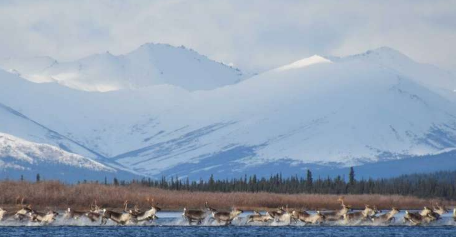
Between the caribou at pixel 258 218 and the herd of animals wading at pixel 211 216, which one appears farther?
the caribou at pixel 258 218

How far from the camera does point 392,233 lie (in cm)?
9569

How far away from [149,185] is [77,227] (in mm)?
76571

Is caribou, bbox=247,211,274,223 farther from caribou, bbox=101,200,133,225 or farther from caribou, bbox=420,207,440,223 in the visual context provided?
caribou, bbox=420,207,440,223

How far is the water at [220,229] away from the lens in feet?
307

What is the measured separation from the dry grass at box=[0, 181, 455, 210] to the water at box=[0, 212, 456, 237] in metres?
22.0

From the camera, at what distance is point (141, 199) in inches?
5369

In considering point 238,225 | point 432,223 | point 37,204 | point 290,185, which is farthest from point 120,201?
point 290,185

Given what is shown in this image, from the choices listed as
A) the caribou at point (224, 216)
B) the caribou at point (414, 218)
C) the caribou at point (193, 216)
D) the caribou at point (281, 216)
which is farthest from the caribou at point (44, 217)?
the caribou at point (414, 218)

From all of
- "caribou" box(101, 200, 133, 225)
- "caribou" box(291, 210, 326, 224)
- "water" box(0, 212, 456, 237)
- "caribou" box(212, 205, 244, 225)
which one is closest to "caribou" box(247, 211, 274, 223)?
"water" box(0, 212, 456, 237)

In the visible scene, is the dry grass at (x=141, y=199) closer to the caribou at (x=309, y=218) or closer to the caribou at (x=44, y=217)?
the caribou at (x=44, y=217)

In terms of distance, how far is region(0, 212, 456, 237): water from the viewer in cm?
9356

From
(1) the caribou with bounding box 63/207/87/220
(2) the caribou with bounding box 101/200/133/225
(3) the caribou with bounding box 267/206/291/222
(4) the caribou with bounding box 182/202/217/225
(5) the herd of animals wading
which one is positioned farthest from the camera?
(3) the caribou with bounding box 267/206/291/222

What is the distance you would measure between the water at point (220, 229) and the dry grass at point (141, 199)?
2197 cm

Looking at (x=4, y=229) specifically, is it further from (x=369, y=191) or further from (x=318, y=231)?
(x=369, y=191)
